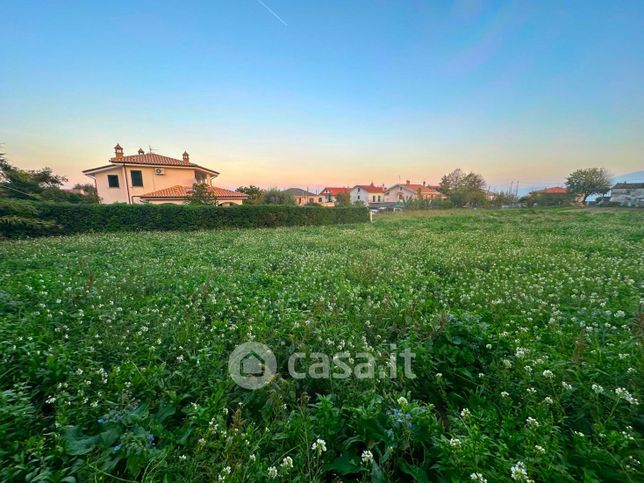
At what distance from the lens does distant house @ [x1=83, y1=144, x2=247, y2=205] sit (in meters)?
23.9

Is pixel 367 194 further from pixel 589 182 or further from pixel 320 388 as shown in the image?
pixel 320 388

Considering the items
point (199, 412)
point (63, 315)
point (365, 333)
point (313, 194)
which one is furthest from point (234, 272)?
point (313, 194)

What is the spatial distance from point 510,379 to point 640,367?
0.92m

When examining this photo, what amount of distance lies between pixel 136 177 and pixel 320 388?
2963 centimetres

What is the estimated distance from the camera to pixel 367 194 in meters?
73.9

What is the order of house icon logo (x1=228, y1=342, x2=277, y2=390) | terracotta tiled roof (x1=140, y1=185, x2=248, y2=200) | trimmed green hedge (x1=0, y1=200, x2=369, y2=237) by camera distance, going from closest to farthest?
1. house icon logo (x1=228, y1=342, x2=277, y2=390)
2. trimmed green hedge (x1=0, y1=200, x2=369, y2=237)
3. terracotta tiled roof (x1=140, y1=185, x2=248, y2=200)

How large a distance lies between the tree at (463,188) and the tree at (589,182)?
54.9ft

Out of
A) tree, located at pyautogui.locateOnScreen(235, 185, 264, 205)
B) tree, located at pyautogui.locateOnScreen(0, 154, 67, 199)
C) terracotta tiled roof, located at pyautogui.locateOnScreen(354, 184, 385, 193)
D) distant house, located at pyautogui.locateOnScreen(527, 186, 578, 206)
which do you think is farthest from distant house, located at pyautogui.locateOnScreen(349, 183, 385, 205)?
tree, located at pyautogui.locateOnScreen(0, 154, 67, 199)

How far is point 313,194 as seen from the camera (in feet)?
258

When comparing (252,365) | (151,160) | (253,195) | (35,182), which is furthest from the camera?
(253,195)

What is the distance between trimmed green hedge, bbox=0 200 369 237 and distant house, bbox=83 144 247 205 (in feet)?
22.7

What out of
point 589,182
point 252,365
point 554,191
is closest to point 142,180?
point 252,365

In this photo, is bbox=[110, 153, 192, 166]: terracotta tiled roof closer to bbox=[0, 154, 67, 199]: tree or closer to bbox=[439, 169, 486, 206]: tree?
bbox=[0, 154, 67, 199]: tree

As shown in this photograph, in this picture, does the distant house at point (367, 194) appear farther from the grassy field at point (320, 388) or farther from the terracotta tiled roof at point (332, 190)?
the grassy field at point (320, 388)
